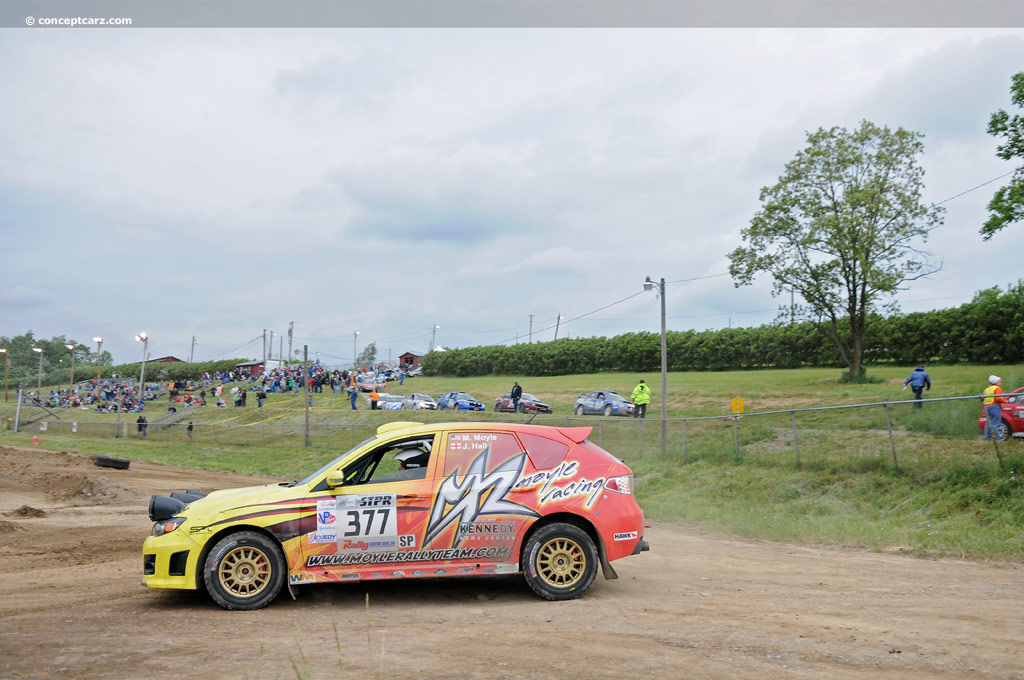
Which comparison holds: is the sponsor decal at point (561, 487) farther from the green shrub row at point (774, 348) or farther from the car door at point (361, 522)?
the green shrub row at point (774, 348)

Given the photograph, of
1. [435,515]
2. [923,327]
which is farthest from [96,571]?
[923,327]

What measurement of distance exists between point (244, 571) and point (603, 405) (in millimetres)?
32364

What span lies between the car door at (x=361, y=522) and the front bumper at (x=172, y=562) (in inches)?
41.4

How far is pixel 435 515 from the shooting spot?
739 cm

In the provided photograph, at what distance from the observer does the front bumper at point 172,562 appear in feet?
23.0

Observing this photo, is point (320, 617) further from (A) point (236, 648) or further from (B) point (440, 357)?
(B) point (440, 357)

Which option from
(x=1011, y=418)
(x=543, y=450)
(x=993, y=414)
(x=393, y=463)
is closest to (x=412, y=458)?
(x=393, y=463)

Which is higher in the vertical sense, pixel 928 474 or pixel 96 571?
pixel 928 474

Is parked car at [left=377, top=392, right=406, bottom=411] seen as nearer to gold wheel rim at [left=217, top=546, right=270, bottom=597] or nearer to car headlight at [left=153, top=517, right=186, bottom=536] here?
car headlight at [left=153, top=517, right=186, bottom=536]

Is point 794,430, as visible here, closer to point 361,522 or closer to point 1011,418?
point 1011,418

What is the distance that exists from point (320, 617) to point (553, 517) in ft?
8.06

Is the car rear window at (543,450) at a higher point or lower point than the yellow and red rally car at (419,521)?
higher

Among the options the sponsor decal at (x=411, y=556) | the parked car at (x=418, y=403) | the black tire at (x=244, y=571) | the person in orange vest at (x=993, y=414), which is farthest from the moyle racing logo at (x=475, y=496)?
the parked car at (x=418, y=403)

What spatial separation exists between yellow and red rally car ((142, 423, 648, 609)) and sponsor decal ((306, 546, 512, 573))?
0.01 metres
